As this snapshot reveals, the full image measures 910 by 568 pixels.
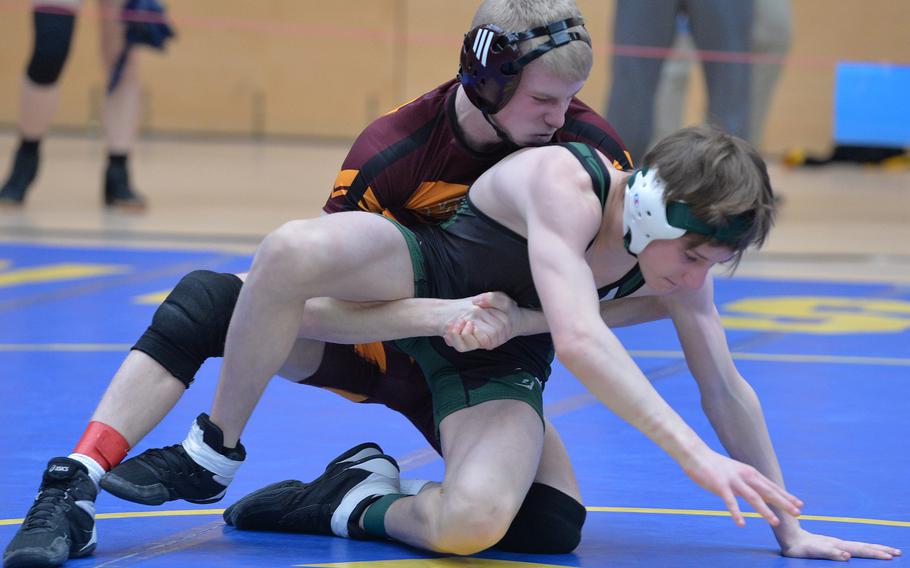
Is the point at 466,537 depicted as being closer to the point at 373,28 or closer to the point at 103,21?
the point at 103,21

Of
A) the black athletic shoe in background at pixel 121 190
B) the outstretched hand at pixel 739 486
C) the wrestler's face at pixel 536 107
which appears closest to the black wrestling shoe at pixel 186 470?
the wrestler's face at pixel 536 107

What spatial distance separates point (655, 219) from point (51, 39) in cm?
453

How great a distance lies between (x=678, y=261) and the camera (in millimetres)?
2330

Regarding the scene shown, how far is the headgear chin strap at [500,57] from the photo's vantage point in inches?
103

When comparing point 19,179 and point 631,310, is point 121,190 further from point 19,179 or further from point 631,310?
point 631,310

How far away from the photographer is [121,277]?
5.17m

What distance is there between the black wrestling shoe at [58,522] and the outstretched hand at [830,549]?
3.61 ft

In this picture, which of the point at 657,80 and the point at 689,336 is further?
the point at 657,80

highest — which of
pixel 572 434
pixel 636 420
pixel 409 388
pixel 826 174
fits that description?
pixel 636 420

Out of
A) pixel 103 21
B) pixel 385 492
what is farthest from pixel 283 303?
pixel 103 21

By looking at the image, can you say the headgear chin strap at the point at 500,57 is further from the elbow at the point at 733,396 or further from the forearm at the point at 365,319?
the elbow at the point at 733,396

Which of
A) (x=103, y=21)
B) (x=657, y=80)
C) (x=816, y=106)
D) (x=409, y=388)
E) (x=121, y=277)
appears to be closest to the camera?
(x=409, y=388)

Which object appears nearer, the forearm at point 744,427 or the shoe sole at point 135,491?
the shoe sole at point 135,491

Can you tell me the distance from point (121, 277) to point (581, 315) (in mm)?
3238
